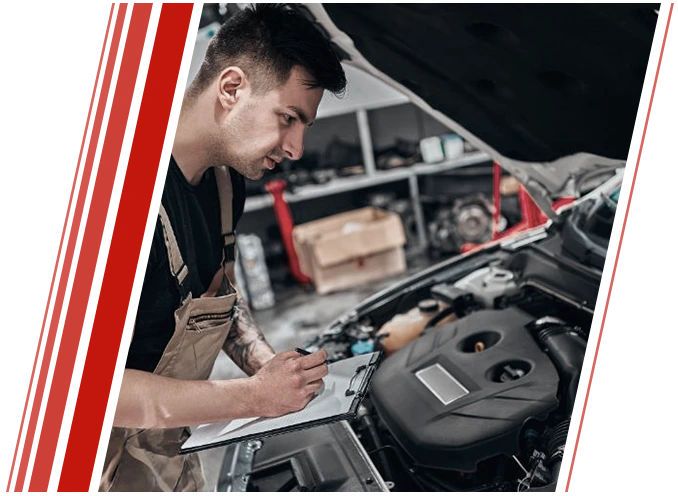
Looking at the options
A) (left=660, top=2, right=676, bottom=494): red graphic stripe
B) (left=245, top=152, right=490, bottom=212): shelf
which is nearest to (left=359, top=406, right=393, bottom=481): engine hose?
(left=660, top=2, right=676, bottom=494): red graphic stripe

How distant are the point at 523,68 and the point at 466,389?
Answer: 0.77 meters

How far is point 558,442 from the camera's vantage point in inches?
47.3

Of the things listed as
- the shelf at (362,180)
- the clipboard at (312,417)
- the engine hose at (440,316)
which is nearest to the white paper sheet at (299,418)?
the clipboard at (312,417)

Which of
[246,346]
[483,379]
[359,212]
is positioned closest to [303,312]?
[359,212]

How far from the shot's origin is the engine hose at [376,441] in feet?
4.67

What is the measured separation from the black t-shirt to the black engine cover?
58 cm

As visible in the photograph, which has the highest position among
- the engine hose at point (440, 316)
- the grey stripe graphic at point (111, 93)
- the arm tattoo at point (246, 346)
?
the grey stripe graphic at point (111, 93)

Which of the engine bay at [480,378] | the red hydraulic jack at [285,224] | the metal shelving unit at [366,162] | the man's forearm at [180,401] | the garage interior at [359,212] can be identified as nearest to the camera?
the man's forearm at [180,401]

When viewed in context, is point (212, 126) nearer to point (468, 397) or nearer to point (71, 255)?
point (71, 255)

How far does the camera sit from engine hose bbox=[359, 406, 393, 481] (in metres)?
1.42

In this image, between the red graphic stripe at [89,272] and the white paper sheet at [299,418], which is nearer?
the red graphic stripe at [89,272]

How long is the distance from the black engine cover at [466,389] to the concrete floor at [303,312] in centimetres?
201

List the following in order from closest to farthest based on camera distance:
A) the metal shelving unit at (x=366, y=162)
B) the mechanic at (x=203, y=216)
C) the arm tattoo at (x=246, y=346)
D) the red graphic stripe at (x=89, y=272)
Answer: the red graphic stripe at (x=89, y=272) → the mechanic at (x=203, y=216) → the arm tattoo at (x=246, y=346) → the metal shelving unit at (x=366, y=162)

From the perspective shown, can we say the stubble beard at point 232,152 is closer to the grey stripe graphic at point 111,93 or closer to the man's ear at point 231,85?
the man's ear at point 231,85
